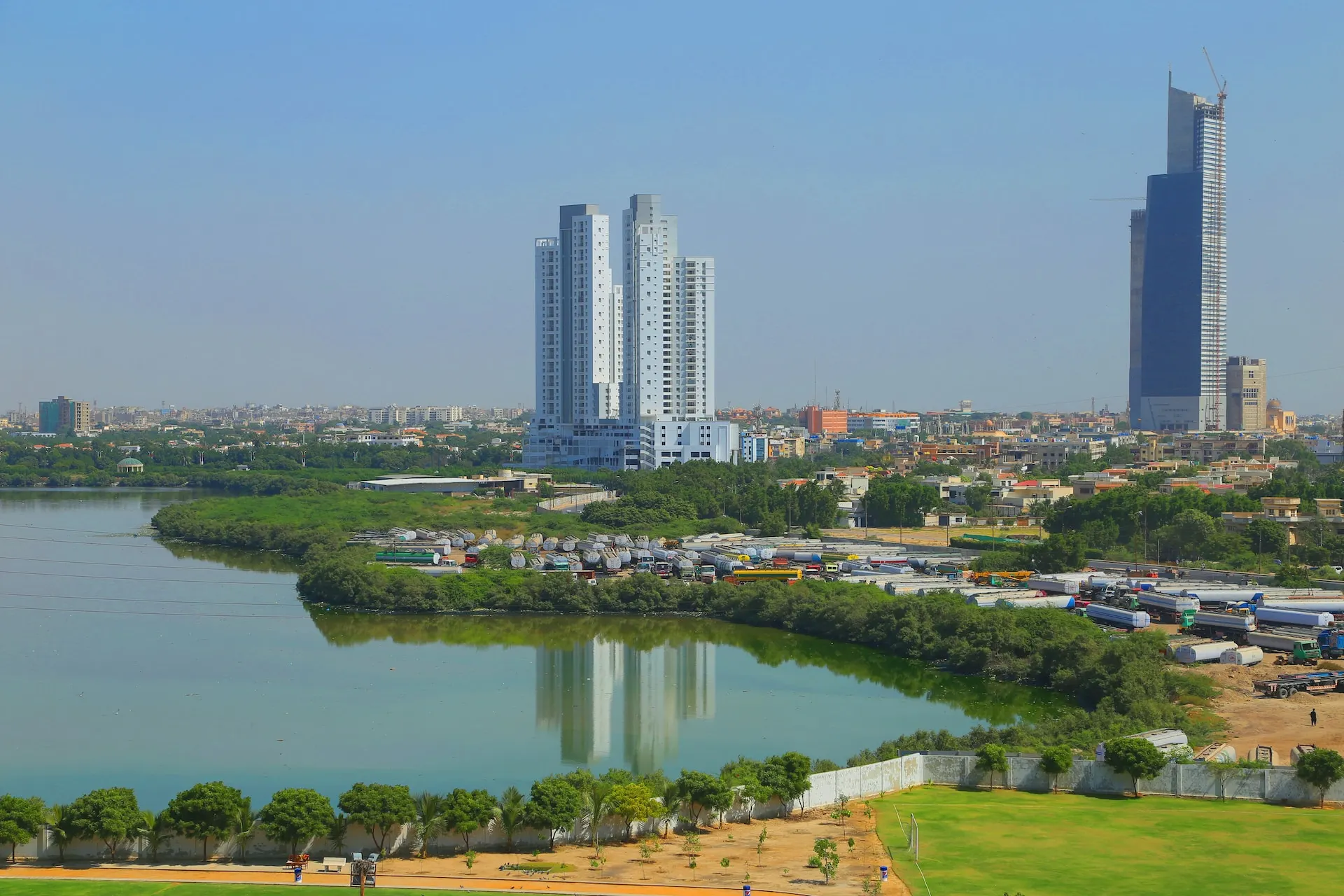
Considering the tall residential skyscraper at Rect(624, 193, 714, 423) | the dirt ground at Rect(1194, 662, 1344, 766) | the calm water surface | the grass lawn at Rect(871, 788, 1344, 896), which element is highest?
the tall residential skyscraper at Rect(624, 193, 714, 423)

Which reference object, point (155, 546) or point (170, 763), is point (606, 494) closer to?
point (155, 546)

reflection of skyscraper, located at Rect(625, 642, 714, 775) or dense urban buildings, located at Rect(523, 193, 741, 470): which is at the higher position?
dense urban buildings, located at Rect(523, 193, 741, 470)

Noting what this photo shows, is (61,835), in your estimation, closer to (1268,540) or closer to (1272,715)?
(1272,715)

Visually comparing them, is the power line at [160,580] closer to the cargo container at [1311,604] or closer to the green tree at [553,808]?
the cargo container at [1311,604]

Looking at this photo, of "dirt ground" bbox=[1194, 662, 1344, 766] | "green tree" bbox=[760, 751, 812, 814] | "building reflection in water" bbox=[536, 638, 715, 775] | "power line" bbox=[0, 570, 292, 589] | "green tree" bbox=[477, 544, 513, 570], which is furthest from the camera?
"green tree" bbox=[477, 544, 513, 570]

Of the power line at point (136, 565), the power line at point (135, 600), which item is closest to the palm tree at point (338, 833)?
the power line at point (135, 600)

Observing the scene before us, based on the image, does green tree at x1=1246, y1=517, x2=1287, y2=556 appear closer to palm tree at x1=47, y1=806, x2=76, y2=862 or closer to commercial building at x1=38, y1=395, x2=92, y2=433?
palm tree at x1=47, y1=806, x2=76, y2=862

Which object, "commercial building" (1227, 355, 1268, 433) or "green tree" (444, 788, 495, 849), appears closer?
"green tree" (444, 788, 495, 849)

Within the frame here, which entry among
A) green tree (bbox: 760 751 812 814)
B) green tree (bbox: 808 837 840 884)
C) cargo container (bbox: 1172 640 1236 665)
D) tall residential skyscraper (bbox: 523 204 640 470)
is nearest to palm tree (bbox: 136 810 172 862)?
green tree (bbox: 760 751 812 814)
